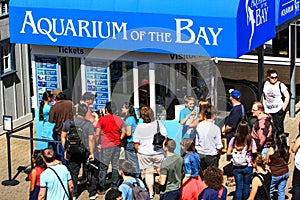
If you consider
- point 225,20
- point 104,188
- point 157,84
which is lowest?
point 104,188

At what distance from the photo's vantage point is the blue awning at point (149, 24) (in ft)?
47.9

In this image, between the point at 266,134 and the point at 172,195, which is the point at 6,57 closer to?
the point at 266,134

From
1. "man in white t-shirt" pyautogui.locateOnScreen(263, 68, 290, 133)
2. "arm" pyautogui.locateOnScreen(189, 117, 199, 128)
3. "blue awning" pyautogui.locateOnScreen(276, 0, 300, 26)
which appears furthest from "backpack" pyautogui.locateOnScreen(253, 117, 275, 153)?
"blue awning" pyautogui.locateOnScreen(276, 0, 300, 26)

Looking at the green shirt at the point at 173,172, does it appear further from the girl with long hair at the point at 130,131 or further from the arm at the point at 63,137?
the arm at the point at 63,137

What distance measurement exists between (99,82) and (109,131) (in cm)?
298

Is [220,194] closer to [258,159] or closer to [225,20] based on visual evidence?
[258,159]

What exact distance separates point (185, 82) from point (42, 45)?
2949 millimetres

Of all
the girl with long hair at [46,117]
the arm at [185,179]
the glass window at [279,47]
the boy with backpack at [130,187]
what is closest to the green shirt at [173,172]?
the arm at [185,179]

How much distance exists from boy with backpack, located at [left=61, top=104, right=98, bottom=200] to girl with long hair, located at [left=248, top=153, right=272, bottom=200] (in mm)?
2983

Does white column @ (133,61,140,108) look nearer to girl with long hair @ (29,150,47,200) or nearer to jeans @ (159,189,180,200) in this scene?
jeans @ (159,189,180,200)

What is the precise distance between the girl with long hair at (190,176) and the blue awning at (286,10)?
5.41 meters

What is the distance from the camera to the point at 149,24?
49.8 ft

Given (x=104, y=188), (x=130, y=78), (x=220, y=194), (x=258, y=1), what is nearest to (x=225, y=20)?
(x=258, y=1)

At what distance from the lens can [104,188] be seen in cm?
1395
